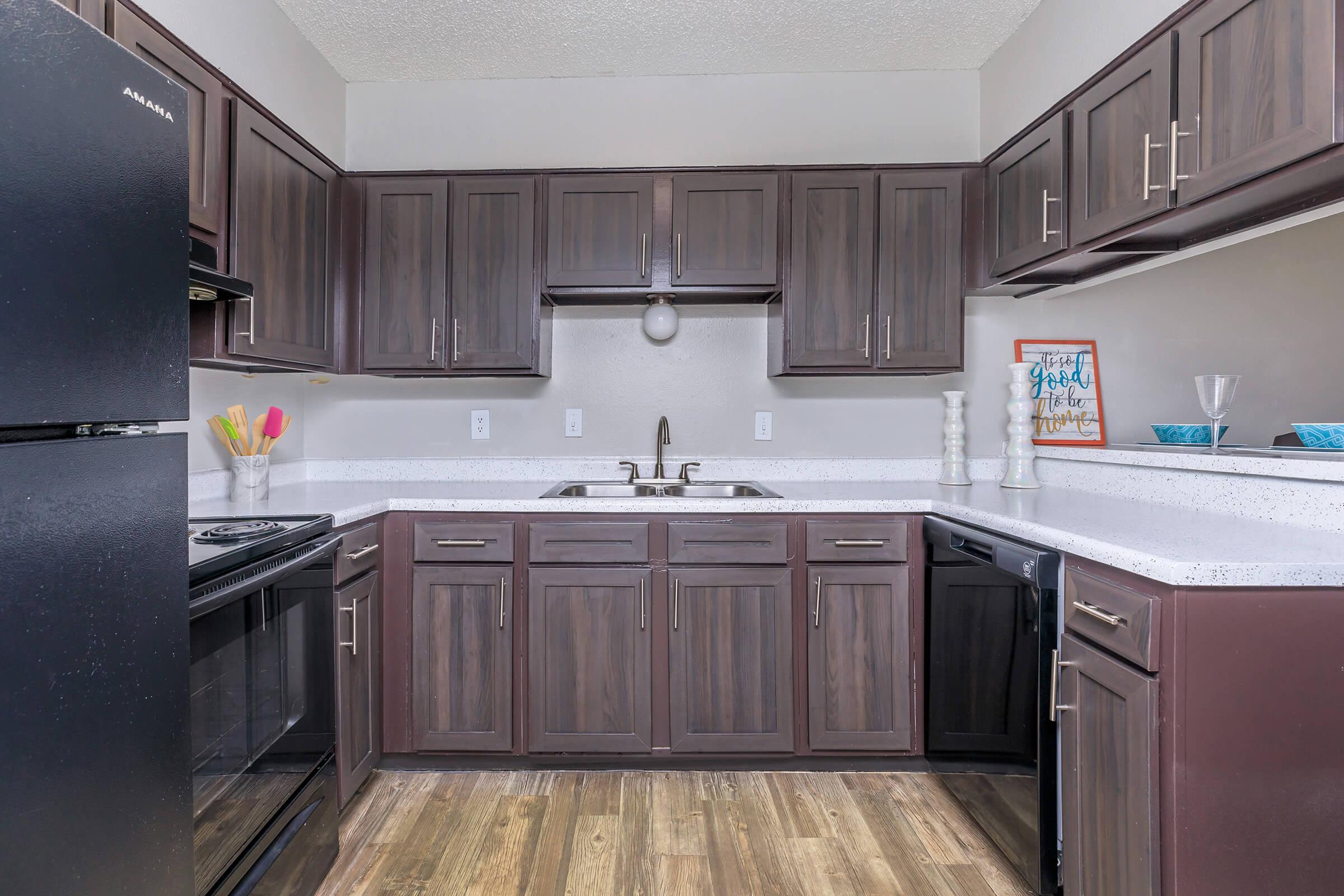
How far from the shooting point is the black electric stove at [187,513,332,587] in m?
1.23

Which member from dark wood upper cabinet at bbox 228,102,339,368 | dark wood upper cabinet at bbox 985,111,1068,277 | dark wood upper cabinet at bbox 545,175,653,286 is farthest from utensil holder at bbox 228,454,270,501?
dark wood upper cabinet at bbox 985,111,1068,277

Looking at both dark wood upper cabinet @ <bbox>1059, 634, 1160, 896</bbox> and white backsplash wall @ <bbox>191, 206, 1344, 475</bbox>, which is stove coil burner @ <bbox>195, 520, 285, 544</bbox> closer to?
white backsplash wall @ <bbox>191, 206, 1344, 475</bbox>

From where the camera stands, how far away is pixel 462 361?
8.31 feet

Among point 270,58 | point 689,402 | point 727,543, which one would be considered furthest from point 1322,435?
point 270,58

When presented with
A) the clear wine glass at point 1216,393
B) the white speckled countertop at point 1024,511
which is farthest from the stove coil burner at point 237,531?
the clear wine glass at point 1216,393

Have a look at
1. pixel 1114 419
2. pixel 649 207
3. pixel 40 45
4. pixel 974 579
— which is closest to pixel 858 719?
pixel 974 579

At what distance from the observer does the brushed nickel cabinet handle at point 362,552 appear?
6.61 feet

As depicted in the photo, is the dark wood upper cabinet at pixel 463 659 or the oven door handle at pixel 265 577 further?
the dark wood upper cabinet at pixel 463 659

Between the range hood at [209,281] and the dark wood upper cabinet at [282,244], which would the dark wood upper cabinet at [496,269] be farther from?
the range hood at [209,281]

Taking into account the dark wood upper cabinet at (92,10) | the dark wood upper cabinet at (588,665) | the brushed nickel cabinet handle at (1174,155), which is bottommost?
the dark wood upper cabinet at (588,665)

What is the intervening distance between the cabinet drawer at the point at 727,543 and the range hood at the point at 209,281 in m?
1.35

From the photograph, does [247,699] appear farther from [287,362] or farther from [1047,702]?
[1047,702]

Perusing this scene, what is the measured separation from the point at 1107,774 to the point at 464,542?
1.81m

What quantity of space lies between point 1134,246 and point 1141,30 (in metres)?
0.59
